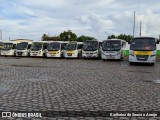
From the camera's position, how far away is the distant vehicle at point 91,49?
3588cm

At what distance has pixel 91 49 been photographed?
118 feet

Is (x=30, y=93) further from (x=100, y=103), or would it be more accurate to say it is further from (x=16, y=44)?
(x=16, y=44)

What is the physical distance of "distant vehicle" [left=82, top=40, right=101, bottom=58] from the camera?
35875 millimetres

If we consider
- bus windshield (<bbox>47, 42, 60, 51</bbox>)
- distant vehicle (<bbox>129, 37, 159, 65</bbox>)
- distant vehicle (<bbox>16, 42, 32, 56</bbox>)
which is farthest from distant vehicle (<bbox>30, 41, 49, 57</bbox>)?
distant vehicle (<bbox>129, 37, 159, 65</bbox>)

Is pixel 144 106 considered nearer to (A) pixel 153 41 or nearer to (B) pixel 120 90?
(B) pixel 120 90

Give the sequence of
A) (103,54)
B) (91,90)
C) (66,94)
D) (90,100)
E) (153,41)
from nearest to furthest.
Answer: (90,100)
(66,94)
(91,90)
(153,41)
(103,54)

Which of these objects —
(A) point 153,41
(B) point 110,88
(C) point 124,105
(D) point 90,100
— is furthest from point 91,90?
(A) point 153,41

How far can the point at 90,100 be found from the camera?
30.1 ft

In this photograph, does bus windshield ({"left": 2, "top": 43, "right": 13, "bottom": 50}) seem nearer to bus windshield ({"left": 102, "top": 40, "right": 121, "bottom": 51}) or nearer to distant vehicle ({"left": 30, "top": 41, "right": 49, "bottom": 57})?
distant vehicle ({"left": 30, "top": 41, "right": 49, "bottom": 57})

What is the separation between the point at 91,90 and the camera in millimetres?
11156

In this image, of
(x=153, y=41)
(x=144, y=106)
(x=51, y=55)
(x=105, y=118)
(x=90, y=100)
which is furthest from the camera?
(x=51, y=55)

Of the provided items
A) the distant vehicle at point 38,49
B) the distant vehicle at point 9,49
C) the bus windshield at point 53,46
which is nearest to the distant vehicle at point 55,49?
the bus windshield at point 53,46

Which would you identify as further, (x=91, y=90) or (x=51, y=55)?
(x=51, y=55)

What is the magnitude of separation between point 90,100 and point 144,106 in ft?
5.24
